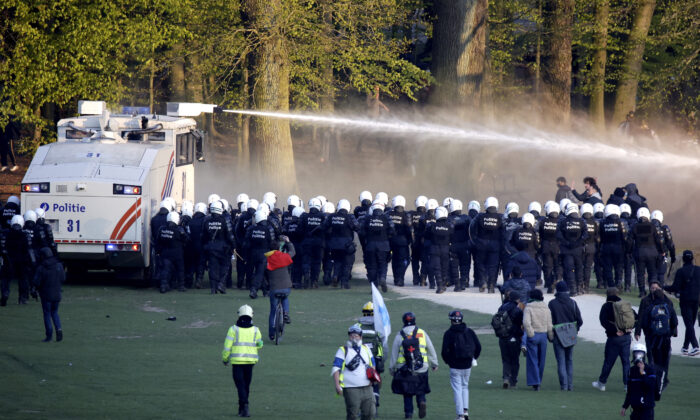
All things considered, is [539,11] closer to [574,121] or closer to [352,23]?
[574,121]

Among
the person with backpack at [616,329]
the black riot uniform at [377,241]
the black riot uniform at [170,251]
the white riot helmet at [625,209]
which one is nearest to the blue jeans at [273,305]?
the person with backpack at [616,329]

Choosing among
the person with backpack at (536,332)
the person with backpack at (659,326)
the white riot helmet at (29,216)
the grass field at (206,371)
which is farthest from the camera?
the white riot helmet at (29,216)

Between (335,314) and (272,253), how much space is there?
3153mm

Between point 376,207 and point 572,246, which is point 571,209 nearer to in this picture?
point 572,246

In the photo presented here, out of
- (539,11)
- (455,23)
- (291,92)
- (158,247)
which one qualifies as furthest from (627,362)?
(539,11)

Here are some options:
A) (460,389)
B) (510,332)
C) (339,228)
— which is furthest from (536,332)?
(339,228)

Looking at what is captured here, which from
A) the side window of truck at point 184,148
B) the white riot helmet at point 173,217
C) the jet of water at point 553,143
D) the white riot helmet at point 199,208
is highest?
the jet of water at point 553,143

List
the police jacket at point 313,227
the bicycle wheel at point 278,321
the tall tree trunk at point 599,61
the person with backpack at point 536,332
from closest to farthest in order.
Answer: the person with backpack at point 536,332 → the bicycle wheel at point 278,321 → the police jacket at point 313,227 → the tall tree trunk at point 599,61

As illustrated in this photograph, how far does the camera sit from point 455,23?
33625 millimetres

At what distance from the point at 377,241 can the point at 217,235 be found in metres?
3.52

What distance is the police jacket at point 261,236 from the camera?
22.5 metres

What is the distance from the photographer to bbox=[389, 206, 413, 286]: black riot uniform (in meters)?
24.7

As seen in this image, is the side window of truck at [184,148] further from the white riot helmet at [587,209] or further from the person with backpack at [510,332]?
the person with backpack at [510,332]

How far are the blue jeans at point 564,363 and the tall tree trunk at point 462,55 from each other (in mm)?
19007
